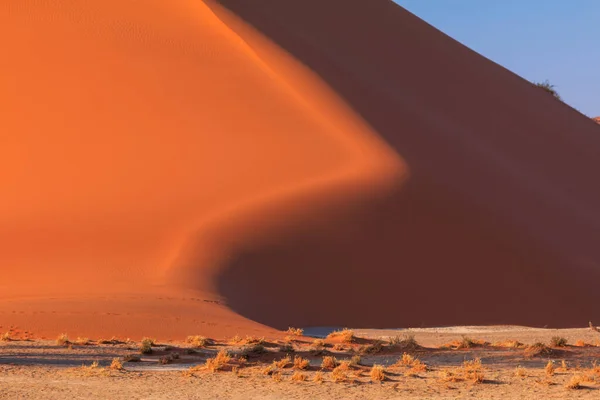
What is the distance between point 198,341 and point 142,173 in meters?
10.6

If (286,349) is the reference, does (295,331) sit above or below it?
above

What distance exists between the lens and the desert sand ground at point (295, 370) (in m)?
12.9

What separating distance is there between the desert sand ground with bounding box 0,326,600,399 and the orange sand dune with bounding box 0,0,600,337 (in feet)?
7.17

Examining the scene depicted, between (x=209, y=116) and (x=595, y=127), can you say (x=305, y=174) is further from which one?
(x=595, y=127)

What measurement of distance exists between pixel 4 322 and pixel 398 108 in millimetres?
17783

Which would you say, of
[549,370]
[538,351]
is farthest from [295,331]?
[549,370]

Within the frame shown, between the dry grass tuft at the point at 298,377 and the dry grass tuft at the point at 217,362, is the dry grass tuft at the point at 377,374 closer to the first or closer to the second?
A: the dry grass tuft at the point at 298,377

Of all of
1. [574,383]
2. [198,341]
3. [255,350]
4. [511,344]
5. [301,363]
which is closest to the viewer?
[574,383]

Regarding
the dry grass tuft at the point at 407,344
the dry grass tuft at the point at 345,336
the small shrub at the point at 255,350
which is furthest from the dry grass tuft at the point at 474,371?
the dry grass tuft at the point at 345,336

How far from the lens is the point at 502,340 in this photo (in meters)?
20.5

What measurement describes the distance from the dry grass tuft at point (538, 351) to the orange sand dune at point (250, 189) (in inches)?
224

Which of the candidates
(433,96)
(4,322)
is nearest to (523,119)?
(433,96)

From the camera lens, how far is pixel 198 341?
17.9 meters

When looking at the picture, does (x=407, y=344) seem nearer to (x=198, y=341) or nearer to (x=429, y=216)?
(x=198, y=341)
